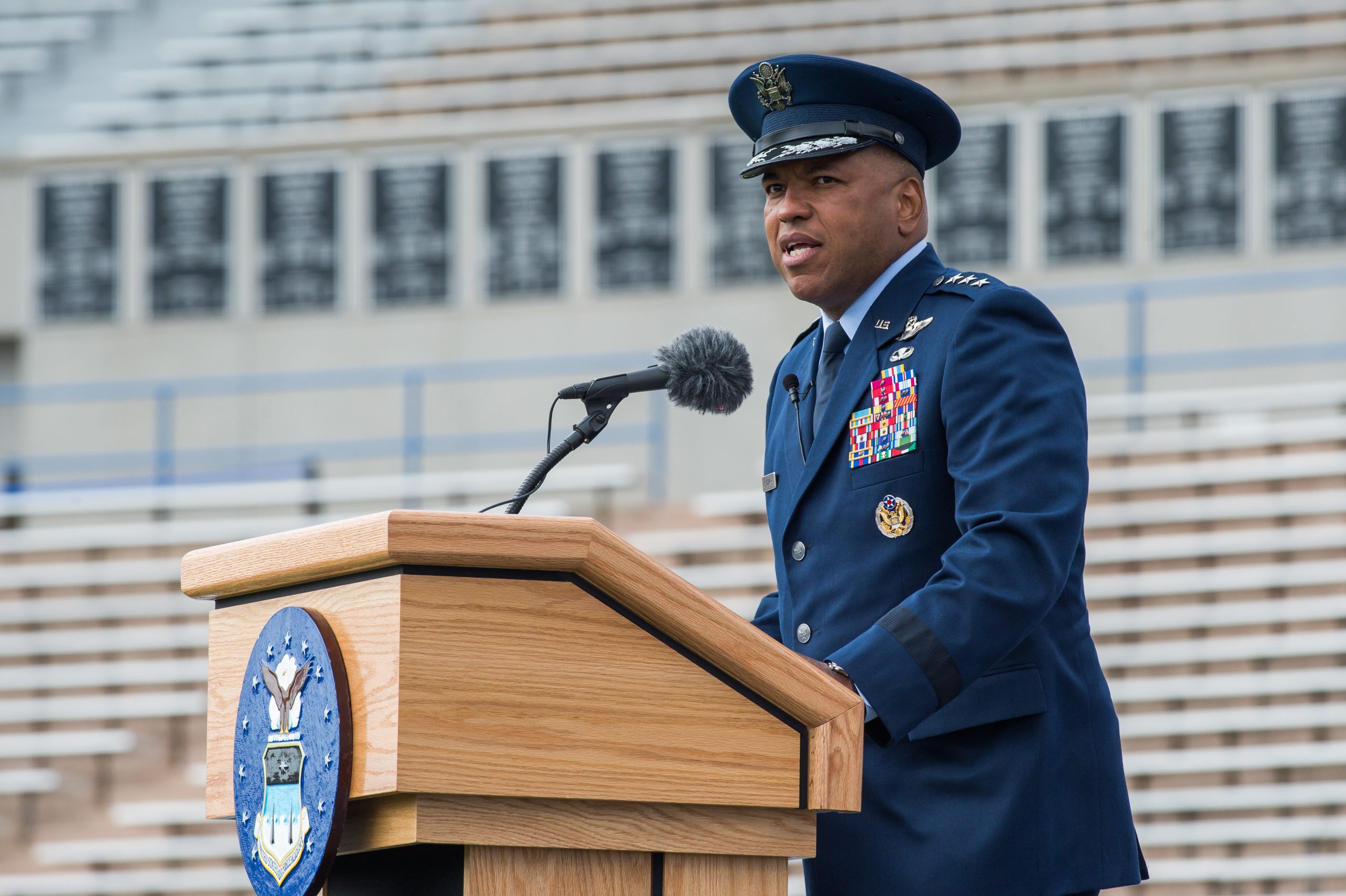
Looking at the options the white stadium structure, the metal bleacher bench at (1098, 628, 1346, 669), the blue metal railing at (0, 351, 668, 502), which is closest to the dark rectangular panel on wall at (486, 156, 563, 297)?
the white stadium structure

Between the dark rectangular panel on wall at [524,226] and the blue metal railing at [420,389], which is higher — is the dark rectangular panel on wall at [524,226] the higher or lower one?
the higher one

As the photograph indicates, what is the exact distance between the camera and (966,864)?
5.21ft

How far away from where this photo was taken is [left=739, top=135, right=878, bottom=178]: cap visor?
5.82 ft

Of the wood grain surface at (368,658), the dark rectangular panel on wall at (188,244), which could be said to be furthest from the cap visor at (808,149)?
the dark rectangular panel on wall at (188,244)

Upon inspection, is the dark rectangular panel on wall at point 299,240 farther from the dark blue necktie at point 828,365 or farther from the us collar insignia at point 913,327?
the us collar insignia at point 913,327

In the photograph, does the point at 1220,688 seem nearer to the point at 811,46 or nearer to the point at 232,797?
the point at 811,46

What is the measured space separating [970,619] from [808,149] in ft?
1.69

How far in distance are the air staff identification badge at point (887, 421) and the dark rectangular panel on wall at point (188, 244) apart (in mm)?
6784

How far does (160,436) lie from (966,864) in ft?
21.3

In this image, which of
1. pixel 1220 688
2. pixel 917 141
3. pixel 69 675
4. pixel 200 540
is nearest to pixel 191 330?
pixel 200 540

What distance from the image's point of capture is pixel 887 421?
5.75 ft

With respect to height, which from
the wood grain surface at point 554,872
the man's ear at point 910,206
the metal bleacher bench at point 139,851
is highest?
the man's ear at point 910,206

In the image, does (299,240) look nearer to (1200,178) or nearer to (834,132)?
(1200,178)

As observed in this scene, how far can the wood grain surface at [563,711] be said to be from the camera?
4.29 feet
